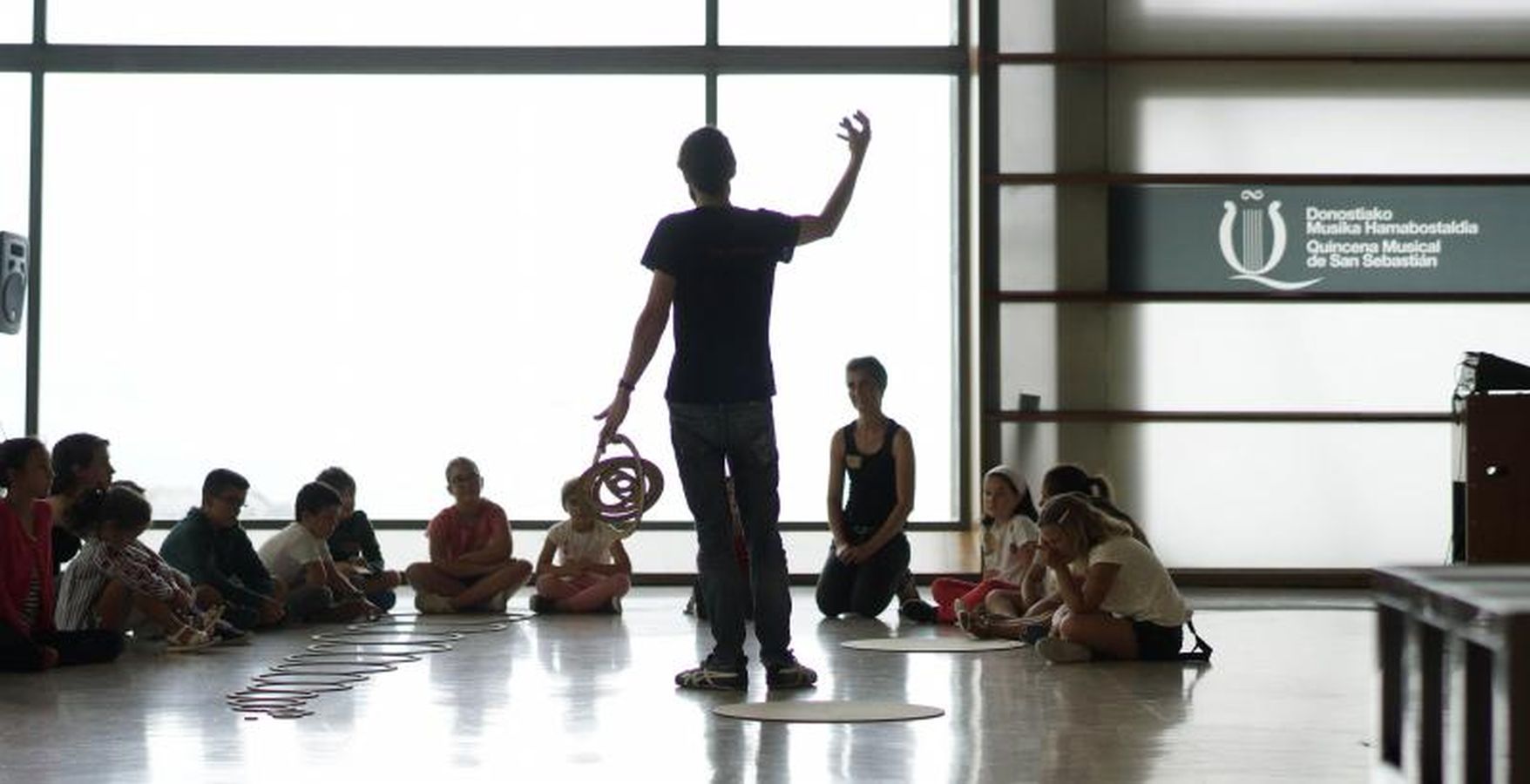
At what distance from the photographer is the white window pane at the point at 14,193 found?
1058cm

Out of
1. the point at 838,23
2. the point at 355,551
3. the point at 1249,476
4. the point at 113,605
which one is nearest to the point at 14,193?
the point at 355,551

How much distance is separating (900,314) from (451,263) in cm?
212

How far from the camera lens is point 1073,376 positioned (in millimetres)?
10109

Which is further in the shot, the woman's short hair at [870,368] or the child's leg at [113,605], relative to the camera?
the woman's short hair at [870,368]

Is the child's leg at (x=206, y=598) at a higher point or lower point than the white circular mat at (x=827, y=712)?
higher

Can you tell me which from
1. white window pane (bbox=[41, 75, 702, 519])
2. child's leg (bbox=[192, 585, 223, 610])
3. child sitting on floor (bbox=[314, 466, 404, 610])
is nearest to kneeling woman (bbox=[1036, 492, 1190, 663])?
child's leg (bbox=[192, 585, 223, 610])

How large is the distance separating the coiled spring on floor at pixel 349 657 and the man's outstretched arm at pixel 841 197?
1.53 meters

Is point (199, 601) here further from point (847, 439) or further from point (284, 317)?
point (284, 317)

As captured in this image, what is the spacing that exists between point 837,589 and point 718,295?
3139mm

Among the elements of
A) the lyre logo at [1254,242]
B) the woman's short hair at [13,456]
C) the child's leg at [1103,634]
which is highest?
the lyre logo at [1254,242]

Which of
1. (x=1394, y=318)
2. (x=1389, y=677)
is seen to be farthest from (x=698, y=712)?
(x=1394, y=318)

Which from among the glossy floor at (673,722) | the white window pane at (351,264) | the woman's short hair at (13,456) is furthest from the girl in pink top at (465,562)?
the woman's short hair at (13,456)

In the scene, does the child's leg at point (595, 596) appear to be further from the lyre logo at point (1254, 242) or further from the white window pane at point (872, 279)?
the lyre logo at point (1254, 242)

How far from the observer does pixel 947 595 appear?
789 centimetres
